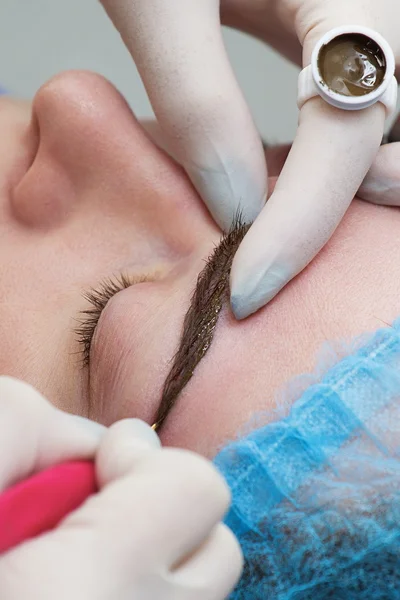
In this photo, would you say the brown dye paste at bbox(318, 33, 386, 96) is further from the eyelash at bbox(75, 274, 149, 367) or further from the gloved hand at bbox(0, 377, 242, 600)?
the gloved hand at bbox(0, 377, 242, 600)

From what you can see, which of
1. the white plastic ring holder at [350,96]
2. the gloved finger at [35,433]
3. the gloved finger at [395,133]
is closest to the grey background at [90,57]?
the gloved finger at [395,133]

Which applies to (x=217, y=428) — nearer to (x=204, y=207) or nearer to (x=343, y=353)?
(x=343, y=353)

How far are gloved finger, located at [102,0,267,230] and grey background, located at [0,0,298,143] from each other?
0.87m

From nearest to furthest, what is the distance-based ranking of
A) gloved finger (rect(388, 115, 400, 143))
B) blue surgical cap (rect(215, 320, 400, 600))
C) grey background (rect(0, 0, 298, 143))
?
blue surgical cap (rect(215, 320, 400, 600))
gloved finger (rect(388, 115, 400, 143))
grey background (rect(0, 0, 298, 143))

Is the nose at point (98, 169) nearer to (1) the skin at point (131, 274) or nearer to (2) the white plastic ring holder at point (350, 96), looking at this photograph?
(1) the skin at point (131, 274)

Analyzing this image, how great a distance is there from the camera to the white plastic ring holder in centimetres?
85

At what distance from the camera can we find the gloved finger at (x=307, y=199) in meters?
0.82

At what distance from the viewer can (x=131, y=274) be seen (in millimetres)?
966

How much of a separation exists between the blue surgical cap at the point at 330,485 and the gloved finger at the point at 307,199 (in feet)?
0.45

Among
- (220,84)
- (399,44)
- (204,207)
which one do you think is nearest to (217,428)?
(204,207)

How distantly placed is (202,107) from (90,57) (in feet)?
3.41

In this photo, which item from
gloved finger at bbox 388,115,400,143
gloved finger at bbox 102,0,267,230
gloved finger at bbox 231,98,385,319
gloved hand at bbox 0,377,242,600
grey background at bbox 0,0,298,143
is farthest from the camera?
grey background at bbox 0,0,298,143

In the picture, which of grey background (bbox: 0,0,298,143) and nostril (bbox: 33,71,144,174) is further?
grey background (bbox: 0,0,298,143)

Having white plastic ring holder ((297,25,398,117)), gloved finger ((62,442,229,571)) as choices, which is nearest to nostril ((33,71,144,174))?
white plastic ring holder ((297,25,398,117))
